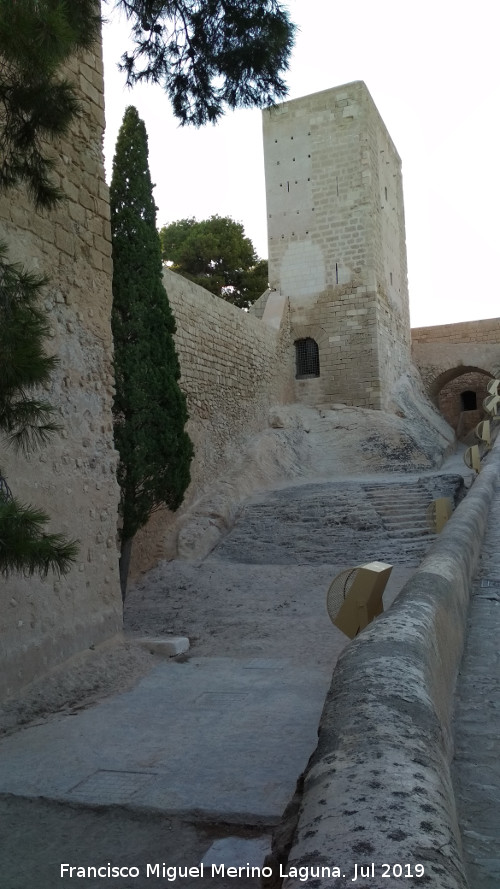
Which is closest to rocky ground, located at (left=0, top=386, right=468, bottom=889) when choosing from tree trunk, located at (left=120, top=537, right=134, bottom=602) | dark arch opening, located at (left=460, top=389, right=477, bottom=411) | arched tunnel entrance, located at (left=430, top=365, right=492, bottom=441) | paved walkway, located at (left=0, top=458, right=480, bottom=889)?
paved walkway, located at (left=0, top=458, right=480, bottom=889)

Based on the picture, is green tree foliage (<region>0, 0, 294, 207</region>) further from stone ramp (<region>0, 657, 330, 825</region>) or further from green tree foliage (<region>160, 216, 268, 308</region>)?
green tree foliage (<region>160, 216, 268, 308</region>)

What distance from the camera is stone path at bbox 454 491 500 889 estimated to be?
1.67m

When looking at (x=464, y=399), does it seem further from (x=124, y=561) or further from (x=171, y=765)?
(x=171, y=765)

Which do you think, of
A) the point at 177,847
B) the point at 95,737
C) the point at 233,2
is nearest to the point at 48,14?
the point at 233,2

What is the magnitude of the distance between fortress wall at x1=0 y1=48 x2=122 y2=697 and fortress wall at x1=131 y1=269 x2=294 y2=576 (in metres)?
4.06

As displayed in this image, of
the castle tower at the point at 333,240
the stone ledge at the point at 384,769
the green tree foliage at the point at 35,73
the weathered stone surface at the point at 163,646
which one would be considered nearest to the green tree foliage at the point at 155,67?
the green tree foliage at the point at 35,73

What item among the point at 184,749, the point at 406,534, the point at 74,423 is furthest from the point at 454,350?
the point at 184,749

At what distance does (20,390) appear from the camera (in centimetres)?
263

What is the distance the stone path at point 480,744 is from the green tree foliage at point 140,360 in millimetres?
5207

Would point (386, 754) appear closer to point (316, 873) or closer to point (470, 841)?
point (316, 873)

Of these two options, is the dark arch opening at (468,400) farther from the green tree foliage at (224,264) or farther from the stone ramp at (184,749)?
the stone ramp at (184,749)

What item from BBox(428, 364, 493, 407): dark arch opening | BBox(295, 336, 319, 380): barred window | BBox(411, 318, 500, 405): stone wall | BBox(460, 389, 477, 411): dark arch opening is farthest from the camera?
BBox(460, 389, 477, 411): dark arch opening

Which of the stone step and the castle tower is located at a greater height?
the castle tower

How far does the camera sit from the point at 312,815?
1.32 metres
